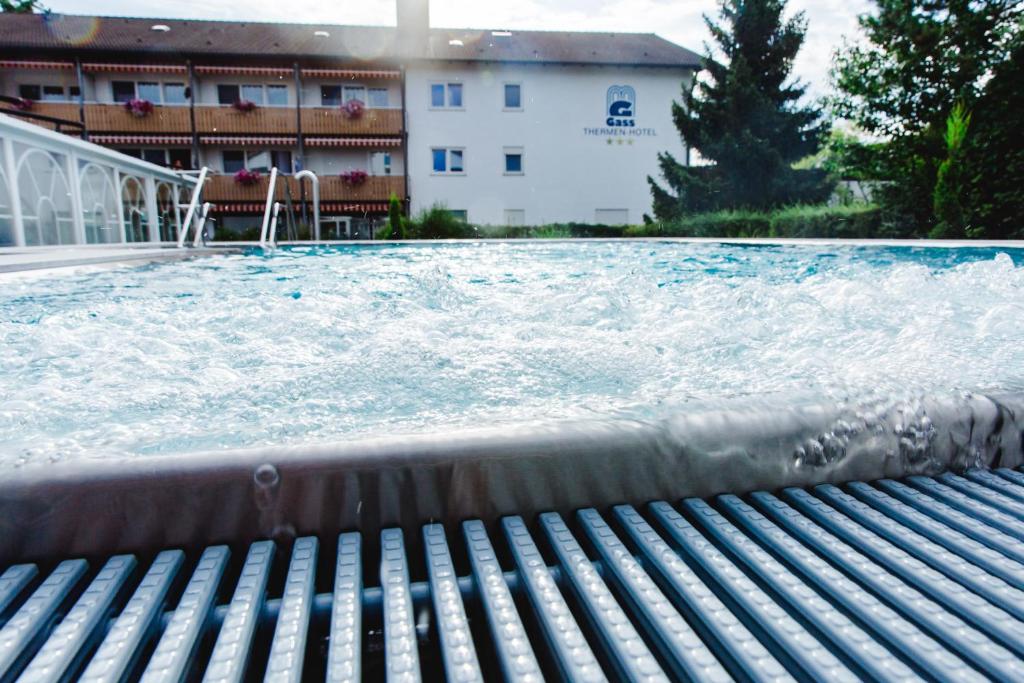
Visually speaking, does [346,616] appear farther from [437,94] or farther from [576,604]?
[437,94]

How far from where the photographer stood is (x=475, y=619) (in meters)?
1.04

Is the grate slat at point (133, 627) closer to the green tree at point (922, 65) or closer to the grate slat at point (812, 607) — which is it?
the grate slat at point (812, 607)

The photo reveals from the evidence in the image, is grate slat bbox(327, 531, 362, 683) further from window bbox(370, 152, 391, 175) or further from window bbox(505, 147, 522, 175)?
window bbox(370, 152, 391, 175)

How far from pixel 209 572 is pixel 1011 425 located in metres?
1.75

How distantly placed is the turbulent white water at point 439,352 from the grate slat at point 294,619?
29 centimetres

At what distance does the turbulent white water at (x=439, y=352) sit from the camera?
177 cm

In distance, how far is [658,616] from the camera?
93 centimetres

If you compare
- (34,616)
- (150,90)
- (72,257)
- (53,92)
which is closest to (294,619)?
(34,616)

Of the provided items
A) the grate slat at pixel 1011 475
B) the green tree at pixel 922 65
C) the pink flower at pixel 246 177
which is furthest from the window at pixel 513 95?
the grate slat at pixel 1011 475

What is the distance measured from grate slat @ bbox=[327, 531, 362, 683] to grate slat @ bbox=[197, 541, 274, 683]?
11cm

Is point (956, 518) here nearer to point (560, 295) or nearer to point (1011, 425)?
point (1011, 425)

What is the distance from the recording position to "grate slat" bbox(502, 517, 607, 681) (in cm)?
83

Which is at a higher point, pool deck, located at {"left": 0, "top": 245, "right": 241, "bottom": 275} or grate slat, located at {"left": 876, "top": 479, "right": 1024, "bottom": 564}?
pool deck, located at {"left": 0, "top": 245, "right": 241, "bottom": 275}

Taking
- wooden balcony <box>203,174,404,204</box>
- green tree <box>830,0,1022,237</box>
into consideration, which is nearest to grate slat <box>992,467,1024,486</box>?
green tree <box>830,0,1022,237</box>
